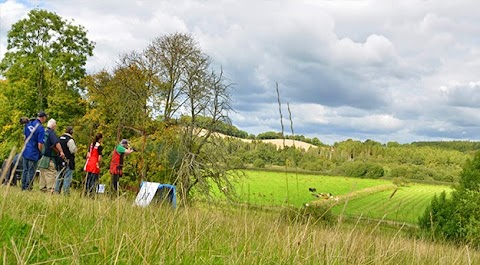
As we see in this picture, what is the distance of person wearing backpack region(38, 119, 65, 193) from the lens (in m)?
10.2

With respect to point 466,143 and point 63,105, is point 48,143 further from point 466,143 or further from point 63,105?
point 466,143

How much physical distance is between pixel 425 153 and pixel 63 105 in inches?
4592

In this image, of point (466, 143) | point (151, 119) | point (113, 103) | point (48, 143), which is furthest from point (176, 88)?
point (466, 143)

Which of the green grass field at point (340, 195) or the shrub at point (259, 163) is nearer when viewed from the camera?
the green grass field at point (340, 195)

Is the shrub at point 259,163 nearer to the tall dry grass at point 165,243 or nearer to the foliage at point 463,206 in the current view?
the tall dry grass at point 165,243

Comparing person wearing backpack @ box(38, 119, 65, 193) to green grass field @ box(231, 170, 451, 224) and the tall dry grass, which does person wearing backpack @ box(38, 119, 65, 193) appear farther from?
the tall dry grass

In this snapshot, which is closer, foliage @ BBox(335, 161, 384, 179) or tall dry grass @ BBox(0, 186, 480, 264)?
tall dry grass @ BBox(0, 186, 480, 264)

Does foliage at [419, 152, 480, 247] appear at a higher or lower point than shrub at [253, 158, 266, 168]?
lower

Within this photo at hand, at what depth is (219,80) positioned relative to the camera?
29438 millimetres

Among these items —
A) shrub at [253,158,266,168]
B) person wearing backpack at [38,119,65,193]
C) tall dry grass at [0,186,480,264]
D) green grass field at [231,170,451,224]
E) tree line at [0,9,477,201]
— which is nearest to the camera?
tall dry grass at [0,186,480,264]

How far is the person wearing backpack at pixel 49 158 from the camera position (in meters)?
10.2

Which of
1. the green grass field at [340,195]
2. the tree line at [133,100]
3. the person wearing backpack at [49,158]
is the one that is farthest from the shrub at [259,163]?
the tree line at [133,100]

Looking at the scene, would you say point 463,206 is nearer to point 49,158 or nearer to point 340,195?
point 49,158

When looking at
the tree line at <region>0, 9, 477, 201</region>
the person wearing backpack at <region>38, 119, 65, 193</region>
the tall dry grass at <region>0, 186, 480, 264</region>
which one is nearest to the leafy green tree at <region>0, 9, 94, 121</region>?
Result: the tree line at <region>0, 9, 477, 201</region>
